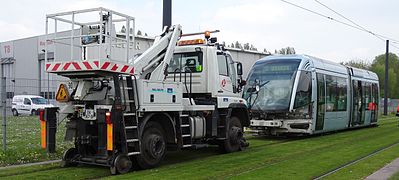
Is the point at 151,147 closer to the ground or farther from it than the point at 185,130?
closer to the ground

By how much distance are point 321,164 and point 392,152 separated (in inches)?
134

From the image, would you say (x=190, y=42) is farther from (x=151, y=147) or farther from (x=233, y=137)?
(x=151, y=147)

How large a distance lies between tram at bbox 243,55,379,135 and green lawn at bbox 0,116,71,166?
302 inches

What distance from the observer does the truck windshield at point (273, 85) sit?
18484 millimetres

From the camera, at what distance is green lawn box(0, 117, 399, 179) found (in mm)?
9695

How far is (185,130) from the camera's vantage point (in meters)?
12.0

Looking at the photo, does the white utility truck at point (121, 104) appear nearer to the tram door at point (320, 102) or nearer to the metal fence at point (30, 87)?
the metal fence at point (30, 87)

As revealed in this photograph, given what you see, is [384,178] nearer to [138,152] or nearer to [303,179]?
[303,179]

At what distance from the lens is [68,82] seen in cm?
1056

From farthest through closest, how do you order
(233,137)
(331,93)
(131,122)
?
(331,93)
(233,137)
(131,122)

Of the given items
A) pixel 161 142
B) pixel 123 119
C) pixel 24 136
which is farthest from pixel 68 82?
pixel 24 136

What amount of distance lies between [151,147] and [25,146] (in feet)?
16.3

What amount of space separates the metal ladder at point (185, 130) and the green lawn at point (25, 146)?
3.47 meters

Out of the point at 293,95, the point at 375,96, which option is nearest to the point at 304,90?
the point at 293,95
